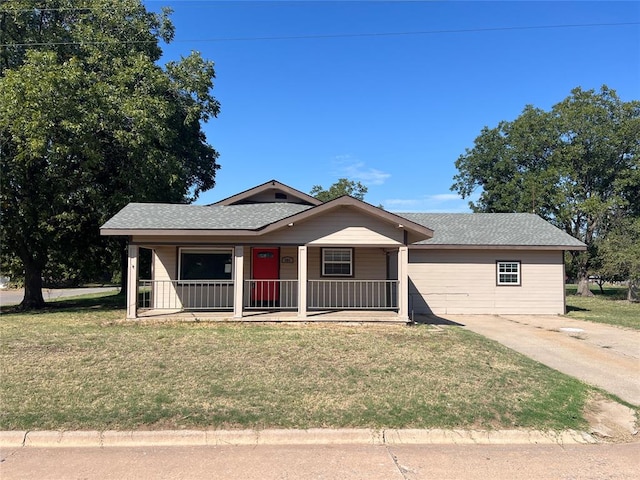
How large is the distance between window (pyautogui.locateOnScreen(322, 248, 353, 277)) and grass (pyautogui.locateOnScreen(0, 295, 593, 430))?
5.24m

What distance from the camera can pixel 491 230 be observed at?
1805cm

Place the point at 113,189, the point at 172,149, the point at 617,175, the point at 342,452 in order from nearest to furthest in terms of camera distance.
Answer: the point at 342,452 → the point at 113,189 → the point at 172,149 → the point at 617,175

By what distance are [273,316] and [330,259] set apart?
3.33m

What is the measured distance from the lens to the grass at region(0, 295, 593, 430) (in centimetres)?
513

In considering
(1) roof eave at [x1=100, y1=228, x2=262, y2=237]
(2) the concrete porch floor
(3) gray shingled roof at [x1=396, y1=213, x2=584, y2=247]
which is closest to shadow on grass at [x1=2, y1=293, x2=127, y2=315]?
(2) the concrete porch floor

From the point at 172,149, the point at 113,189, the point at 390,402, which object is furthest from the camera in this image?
the point at 172,149

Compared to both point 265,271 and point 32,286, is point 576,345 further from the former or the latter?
point 32,286

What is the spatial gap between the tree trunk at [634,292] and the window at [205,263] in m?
20.6

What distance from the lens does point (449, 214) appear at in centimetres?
2027

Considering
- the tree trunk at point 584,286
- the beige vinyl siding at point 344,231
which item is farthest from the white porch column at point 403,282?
the tree trunk at point 584,286

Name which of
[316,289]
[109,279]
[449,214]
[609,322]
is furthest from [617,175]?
[109,279]

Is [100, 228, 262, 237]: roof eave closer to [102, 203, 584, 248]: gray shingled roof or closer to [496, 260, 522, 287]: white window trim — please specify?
[102, 203, 584, 248]: gray shingled roof

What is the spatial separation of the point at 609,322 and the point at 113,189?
1839 centimetres

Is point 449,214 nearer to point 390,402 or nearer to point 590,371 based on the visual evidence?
point 590,371
